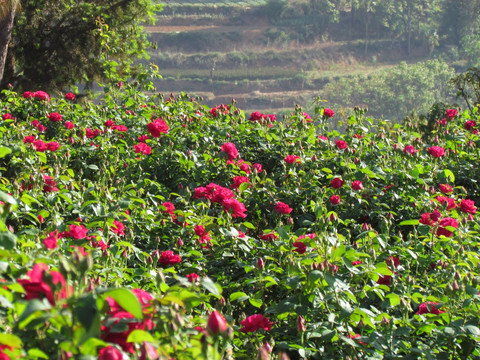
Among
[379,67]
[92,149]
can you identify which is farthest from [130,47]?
[379,67]

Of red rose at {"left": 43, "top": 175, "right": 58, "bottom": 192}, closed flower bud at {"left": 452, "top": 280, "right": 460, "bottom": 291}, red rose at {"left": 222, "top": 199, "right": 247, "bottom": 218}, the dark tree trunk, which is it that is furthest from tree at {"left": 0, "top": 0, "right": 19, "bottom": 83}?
closed flower bud at {"left": 452, "top": 280, "right": 460, "bottom": 291}

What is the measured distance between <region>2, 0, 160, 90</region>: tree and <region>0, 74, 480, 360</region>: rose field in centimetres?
217

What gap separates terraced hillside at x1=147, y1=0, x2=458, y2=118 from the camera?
38500mm

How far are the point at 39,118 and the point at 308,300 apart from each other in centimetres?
295

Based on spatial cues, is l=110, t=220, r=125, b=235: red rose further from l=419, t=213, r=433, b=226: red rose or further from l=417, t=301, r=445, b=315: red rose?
l=419, t=213, r=433, b=226: red rose

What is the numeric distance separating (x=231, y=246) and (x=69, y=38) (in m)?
4.73

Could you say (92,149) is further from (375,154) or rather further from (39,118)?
(375,154)

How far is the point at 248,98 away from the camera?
37625mm

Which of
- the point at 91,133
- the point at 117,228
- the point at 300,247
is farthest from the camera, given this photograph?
the point at 91,133

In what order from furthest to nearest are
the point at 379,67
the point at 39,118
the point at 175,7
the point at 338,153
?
1. the point at 175,7
2. the point at 379,67
3. the point at 39,118
4. the point at 338,153

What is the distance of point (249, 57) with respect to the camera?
44.2 metres

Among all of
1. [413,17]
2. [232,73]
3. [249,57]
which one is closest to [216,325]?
[232,73]

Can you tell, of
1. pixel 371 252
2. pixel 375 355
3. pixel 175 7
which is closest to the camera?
pixel 375 355

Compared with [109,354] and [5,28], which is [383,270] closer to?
[109,354]
